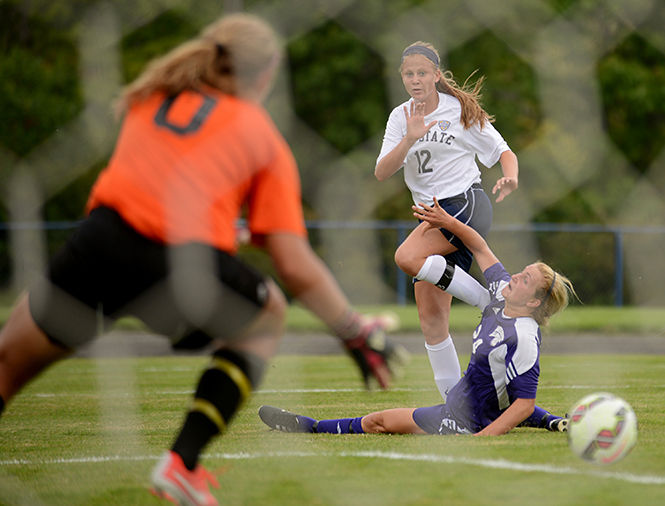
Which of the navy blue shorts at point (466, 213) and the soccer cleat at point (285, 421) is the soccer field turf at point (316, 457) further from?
the navy blue shorts at point (466, 213)

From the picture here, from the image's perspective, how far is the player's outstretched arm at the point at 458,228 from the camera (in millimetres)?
4613

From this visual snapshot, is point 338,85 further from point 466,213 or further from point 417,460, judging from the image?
point 417,460

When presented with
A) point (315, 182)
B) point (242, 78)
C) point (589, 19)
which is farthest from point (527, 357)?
point (315, 182)

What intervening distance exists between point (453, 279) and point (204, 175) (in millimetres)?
2451

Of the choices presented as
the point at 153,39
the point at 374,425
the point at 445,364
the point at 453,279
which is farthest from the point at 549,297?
the point at 153,39

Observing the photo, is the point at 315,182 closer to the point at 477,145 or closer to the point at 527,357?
the point at 477,145

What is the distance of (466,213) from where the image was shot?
490 centimetres

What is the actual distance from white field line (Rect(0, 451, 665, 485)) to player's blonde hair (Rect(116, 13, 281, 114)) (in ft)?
5.33

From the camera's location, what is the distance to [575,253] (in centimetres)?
1520

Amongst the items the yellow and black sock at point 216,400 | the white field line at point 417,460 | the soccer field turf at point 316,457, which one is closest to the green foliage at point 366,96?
the soccer field turf at point 316,457

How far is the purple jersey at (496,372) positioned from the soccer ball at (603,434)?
580 millimetres

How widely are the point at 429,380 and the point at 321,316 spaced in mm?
4584

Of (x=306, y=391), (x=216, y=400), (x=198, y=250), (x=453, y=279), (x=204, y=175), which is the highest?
(x=204, y=175)

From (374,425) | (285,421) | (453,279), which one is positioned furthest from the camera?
(453,279)
